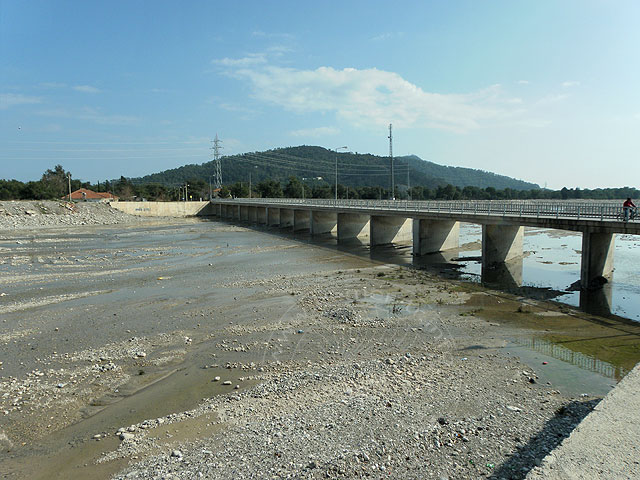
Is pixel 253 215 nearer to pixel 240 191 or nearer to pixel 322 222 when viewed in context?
pixel 322 222

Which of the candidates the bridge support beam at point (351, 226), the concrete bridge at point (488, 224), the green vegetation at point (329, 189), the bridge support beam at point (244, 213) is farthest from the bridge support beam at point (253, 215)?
the bridge support beam at point (351, 226)

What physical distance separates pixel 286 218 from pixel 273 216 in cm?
503

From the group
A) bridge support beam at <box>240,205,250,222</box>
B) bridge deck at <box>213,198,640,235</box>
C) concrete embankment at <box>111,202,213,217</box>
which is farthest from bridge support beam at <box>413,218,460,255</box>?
concrete embankment at <box>111,202,213,217</box>

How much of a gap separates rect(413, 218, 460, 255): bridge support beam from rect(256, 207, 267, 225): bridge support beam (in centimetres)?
4435

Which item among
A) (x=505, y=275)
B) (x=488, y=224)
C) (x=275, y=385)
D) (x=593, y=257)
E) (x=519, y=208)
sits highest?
(x=519, y=208)

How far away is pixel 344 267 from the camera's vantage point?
92.5 feet

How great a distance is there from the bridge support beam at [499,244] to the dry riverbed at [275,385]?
308 inches

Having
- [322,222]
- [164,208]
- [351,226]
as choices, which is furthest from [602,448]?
[164,208]

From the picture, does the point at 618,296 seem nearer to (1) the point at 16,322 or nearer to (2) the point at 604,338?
(2) the point at 604,338

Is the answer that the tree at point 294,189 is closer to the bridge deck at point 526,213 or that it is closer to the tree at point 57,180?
the tree at point 57,180

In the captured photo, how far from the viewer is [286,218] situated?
225 feet

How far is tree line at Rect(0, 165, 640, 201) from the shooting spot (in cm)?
8444

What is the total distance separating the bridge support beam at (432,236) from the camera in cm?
3322

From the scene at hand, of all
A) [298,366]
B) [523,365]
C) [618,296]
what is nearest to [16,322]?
[298,366]
